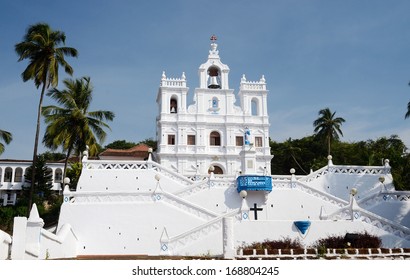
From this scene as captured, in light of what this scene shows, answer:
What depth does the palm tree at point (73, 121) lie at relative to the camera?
32.1 m

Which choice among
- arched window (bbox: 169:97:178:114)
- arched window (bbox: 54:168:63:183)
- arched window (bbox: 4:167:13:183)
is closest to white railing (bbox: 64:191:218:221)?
arched window (bbox: 169:97:178:114)

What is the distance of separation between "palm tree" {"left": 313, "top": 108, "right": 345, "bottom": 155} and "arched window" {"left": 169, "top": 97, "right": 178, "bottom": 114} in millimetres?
15596

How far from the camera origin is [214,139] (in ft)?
126

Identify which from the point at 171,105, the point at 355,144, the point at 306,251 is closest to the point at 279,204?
the point at 306,251

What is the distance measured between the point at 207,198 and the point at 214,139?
13.5 m

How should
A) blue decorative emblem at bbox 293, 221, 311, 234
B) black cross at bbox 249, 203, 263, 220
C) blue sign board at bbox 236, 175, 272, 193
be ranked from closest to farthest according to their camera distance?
blue decorative emblem at bbox 293, 221, 311, 234 → blue sign board at bbox 236, 175, 272, 193 → black cross at bbox 249, 203, 263, 220

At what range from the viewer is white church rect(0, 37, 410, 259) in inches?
751

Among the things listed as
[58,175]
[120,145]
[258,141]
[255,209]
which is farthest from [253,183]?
[120,145]

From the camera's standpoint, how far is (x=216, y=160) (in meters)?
37.2

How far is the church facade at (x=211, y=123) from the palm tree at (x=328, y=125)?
7.99m

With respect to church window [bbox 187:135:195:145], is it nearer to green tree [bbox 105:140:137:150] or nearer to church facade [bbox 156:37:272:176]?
church facade [bbox 156:37:272:176]

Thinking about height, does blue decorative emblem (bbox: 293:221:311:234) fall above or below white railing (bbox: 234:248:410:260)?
above

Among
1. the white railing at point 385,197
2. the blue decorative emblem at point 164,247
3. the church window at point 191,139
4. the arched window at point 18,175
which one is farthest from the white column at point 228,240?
the arched window at point 18,175

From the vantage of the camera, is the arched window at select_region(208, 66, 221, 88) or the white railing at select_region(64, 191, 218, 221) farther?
the arched window at select_region(208, 66, 221, 88)
